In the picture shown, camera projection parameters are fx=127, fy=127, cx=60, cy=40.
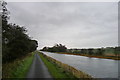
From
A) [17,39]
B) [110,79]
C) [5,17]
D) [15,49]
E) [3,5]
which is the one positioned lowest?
[110,79]

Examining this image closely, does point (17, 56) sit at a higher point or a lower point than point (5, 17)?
lower

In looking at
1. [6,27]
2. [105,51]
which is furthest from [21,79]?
[105,51]

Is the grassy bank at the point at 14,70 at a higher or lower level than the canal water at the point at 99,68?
higher

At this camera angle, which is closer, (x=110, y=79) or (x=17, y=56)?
(x=110, y=79)

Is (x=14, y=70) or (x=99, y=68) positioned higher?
(x=14, y=70)

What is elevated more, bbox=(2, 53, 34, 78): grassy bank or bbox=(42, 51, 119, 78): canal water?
bbox=(2, 53, 34, 78): grassy bank

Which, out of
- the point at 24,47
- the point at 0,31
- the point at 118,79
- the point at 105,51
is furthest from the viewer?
the point at 105,51

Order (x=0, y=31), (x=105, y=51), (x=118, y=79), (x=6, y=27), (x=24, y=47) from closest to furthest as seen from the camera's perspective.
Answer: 1. (x=118, y=79)
2. (x=0, y=31)
3. (x=6, y=27)
4. (x=24, y=47)
5. (x=105, y=51)

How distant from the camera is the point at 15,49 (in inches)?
1313

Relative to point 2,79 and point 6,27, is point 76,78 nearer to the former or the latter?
point 2,79

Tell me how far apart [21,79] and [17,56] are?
24.7m

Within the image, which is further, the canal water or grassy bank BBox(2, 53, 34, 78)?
the canal water

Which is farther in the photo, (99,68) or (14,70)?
(99,68)

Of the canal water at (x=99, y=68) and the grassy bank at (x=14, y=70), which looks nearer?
the grassy bank at (x=14, y=70)
